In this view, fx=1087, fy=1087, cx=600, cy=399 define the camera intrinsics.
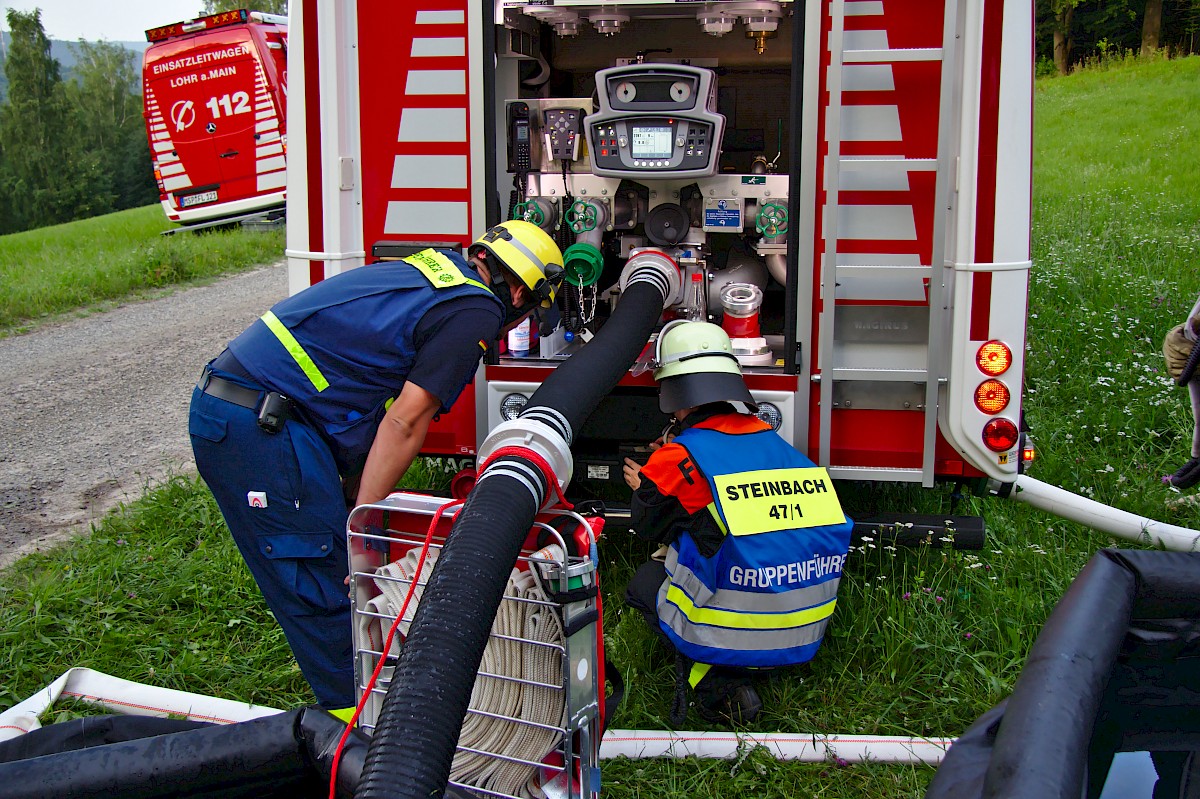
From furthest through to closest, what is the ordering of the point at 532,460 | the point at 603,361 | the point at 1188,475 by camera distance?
1. the point at 1188,475
2. the point at 603,361
3. the point at 532,460

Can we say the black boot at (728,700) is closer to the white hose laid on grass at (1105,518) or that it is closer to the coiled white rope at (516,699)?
the coiled white rope at (516,699)

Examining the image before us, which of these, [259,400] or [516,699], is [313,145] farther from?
[516,699]

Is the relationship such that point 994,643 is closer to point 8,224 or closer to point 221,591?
point 221,591

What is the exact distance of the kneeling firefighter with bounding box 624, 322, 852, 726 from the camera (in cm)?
327

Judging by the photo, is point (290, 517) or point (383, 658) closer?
point (383, 658)

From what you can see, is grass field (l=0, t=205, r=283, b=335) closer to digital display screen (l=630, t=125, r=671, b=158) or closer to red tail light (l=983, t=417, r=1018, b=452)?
digital display screen (l=630, t=125, r=671, b=158)

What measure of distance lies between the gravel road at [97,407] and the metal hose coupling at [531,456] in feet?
11.0

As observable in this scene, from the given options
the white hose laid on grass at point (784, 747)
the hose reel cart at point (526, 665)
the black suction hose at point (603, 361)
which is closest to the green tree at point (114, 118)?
the black suction hose at point (603, 361)

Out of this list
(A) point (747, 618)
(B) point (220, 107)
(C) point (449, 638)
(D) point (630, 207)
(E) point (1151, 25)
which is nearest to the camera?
(C) point (449, 638)

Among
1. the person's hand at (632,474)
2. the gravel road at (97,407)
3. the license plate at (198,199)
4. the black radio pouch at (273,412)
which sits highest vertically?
the license plate at (198,199)

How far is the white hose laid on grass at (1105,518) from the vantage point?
4.51 meters

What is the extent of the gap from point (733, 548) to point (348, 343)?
132 cm

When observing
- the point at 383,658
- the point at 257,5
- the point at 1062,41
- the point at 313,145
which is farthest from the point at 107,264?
the point at 257,5

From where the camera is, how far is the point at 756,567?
3.24 metres
